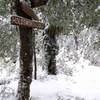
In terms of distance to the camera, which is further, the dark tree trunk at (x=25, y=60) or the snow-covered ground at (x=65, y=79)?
the snow-covered ground at (x=65, y=79)

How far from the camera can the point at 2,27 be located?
7.78 m

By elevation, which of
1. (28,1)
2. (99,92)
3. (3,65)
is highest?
(28,1)

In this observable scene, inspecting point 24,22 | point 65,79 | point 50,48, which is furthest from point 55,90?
point 24,22

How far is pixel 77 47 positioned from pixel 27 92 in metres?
10.8

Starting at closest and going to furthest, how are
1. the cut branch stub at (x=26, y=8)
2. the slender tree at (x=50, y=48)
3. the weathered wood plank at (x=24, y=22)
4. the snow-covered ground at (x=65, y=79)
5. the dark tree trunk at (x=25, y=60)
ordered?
the weathered wood plank at (x=24, y=22) → the cut branch stub at (x=26, y=8) → the dark tree trunk at (x=25, y=60) → the snow-covered ground at (x=65, y=79) → the slender tree at (x=50, y=48)

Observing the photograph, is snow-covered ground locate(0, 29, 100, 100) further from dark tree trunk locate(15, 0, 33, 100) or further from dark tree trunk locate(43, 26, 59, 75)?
dark tree trunk locate(15, 0, 33, 100)

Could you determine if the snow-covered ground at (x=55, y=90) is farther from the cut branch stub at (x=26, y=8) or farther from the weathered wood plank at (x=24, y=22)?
the cut branch stub at (x=26, y=8)

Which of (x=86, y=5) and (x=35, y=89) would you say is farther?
(x=35, y=89)

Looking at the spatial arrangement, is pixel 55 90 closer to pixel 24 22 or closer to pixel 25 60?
pixel 25 60

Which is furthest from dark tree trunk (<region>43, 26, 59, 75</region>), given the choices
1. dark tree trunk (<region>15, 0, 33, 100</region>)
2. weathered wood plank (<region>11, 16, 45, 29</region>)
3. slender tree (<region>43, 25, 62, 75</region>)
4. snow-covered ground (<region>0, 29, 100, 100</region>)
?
weathered wood plank (<region>11, 16, 45, 29</region>)

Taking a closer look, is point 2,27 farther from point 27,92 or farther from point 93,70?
point 93,70

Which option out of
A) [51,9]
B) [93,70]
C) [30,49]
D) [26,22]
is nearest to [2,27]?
[51,9]

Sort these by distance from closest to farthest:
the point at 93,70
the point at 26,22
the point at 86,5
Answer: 1. the point at 26,22
2. the point at 86,5
3. the point at 93,70

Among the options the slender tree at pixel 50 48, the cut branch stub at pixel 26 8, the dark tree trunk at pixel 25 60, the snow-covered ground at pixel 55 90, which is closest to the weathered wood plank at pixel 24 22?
the cut branch stub at pixel 26 8
